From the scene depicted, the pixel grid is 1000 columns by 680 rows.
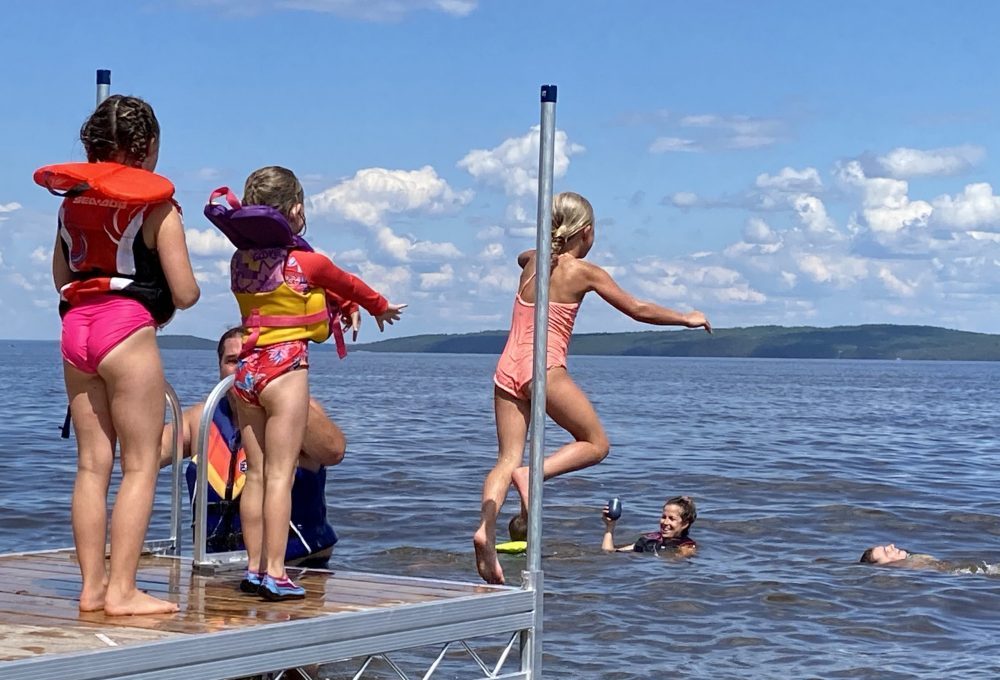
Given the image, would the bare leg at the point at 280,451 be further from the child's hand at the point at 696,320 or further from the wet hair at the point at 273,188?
the child's hand at the point at 696,320

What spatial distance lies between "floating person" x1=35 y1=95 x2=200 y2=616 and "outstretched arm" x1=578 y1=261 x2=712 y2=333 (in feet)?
8.05

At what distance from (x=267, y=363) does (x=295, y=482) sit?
71.8 inches

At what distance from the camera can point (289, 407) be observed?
5.59 m

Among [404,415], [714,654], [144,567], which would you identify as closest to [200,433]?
[144,567]

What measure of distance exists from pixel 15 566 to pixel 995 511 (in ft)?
51.2

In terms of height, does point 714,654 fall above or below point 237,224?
below

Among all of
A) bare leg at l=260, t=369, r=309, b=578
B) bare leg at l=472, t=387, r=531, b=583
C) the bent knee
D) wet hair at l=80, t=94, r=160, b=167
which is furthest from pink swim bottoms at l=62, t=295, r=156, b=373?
the bent knee

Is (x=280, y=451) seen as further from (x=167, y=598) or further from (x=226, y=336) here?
(x=226, y=336)

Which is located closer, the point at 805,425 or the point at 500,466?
the point at 500,466

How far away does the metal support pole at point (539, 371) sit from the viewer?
5727mm

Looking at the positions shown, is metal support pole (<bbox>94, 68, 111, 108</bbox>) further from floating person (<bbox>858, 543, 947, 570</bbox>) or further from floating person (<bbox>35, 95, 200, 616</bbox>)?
floating person (<bbox>858, 543, 947, 570</bbox>)

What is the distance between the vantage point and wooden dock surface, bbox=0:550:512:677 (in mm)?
4660

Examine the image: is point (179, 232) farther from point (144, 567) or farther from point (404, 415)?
point (404, 415)

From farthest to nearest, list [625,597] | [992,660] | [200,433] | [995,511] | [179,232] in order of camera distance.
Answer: [995,511], [625,597], [992,660], [200,433], [179,232]
